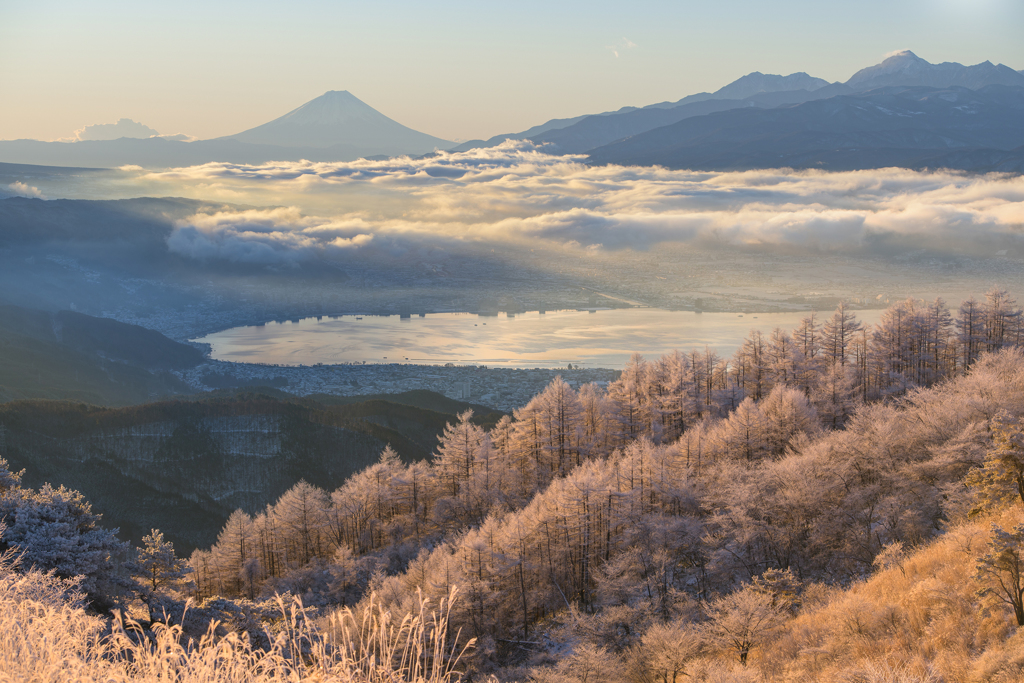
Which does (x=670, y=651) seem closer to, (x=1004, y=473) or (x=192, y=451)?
(x=1004, y=473)

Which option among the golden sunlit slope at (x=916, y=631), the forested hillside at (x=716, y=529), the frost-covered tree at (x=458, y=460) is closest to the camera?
the golden sunlit slope at (x=916, y=631)

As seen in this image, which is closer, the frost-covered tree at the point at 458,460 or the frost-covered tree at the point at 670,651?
the frost-covered tree at the point at 670,651

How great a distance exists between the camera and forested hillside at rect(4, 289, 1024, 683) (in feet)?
91.5

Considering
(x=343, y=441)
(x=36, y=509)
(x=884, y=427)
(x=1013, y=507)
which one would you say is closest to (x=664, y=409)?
(x=884, y=427)

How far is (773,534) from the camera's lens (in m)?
46.0

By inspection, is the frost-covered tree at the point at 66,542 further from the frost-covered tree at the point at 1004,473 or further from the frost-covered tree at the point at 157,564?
the frost-covered tree at the point at 1004,473

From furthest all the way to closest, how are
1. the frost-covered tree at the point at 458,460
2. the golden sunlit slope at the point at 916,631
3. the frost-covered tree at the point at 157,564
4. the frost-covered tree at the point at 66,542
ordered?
Answer: the frost-covered tree at the point at 458,460, the frost-covered tree at the point at 157,564, the frost-covered tree at the point at 66,542, the golden sunlit slope at the point at 916,631

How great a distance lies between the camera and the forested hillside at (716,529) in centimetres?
2789

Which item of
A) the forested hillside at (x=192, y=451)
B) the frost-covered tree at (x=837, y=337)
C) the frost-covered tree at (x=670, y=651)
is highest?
the frost-covered tree at (x=837, y=337)

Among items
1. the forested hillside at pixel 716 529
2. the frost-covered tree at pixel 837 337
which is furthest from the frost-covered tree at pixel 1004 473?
the frost-covered tree at pixel 837 337

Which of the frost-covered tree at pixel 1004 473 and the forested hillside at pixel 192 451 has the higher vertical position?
the frost-covered tree at pixel 1004 473

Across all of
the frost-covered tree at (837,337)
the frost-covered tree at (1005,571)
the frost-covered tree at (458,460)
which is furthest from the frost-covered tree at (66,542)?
the frost-covered tree at (837,337)

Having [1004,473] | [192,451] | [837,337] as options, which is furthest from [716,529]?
[192,451]

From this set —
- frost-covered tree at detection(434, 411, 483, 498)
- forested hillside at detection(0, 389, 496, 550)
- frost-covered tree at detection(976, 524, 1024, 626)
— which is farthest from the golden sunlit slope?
forested hillside at detection(0, 389, 496, 550)
